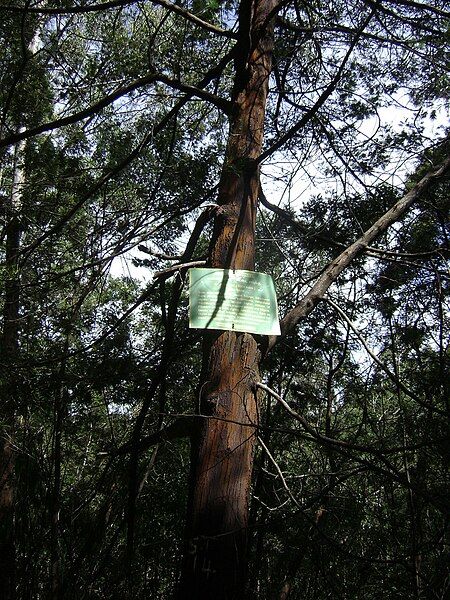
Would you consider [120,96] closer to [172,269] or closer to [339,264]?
[172,269]

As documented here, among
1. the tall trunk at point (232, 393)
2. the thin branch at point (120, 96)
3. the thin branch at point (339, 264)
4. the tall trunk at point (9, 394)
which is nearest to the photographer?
the tall trunk at point (232, 393)

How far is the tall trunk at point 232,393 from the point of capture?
5.89 ft

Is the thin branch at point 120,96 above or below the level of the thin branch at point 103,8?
below

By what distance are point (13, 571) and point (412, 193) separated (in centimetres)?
278

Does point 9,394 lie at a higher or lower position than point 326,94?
lower

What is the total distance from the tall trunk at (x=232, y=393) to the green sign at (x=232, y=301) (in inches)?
3.0

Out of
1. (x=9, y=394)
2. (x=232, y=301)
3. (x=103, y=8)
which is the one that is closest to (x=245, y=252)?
(x=232, y=301)

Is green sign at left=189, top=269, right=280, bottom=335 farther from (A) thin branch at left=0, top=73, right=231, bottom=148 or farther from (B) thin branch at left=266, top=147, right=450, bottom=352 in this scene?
(A) thin branch at left=0, top=73, right=231, bottom=148

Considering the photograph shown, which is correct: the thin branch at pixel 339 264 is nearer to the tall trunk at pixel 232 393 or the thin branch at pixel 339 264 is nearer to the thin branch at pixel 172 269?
the tall trunk at pixel 232 393

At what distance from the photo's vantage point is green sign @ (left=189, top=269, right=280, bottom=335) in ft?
6.97

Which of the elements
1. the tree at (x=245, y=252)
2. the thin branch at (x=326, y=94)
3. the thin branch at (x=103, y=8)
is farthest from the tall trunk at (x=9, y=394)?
the thin branch at (x=326, y=94)

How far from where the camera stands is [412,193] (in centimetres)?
270

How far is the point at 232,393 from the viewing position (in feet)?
6.82

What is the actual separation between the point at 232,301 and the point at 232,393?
368mm
